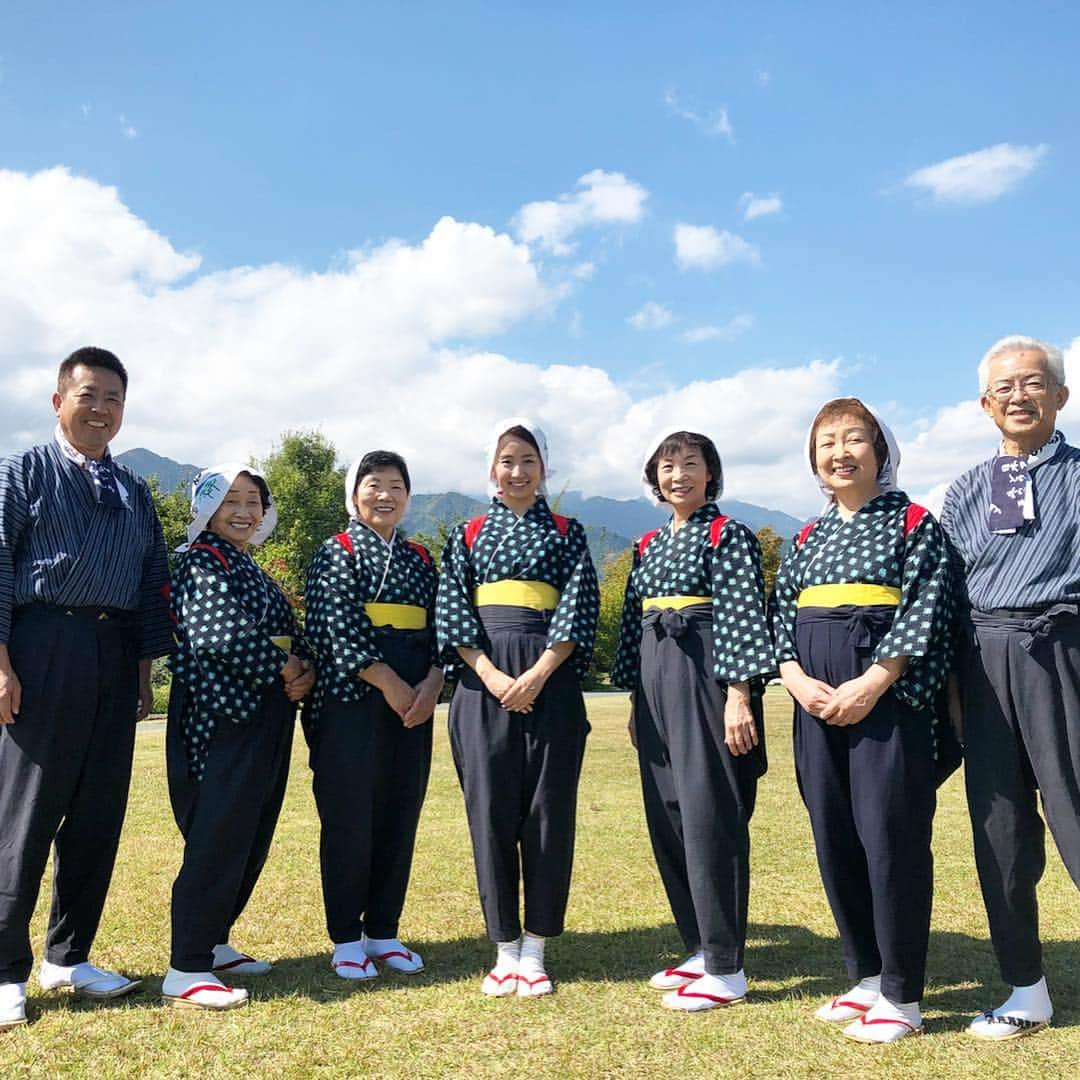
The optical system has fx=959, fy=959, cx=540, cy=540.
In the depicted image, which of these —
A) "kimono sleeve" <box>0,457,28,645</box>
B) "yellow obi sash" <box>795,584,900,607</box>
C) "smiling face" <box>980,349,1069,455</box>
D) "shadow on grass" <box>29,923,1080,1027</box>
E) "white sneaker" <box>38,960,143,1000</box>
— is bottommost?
"shadow on grass" <box>29,923,1080,1027</box>

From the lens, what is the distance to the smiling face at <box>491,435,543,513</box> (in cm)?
402

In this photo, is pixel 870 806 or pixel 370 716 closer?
pixel 870 806

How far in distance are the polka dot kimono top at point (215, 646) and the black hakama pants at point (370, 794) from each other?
1.26 ft

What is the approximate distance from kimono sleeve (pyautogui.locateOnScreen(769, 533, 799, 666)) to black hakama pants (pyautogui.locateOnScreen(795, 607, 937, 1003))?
0.04m

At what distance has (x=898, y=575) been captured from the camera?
3408mm

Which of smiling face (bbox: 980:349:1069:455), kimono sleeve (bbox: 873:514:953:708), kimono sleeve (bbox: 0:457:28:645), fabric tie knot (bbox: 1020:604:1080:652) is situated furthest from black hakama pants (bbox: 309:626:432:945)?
smiling face (bbox: 980:349:1069:455)

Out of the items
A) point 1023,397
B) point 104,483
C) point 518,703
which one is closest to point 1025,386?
point 1023,397

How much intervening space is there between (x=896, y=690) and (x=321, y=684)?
7.50 ft

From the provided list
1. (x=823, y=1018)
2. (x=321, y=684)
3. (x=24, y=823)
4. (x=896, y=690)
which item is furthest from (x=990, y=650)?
(x=24, y=823)

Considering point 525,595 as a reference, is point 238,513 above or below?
above

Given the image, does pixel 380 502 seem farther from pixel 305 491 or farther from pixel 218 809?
pixel 305 491

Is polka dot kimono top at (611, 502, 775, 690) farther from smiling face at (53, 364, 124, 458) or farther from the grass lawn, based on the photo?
smiling face at (53, 364, 124, 458)

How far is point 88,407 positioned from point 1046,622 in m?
3.65

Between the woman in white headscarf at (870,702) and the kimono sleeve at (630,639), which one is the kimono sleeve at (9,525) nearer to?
the kimono sleeve at (630,639)
